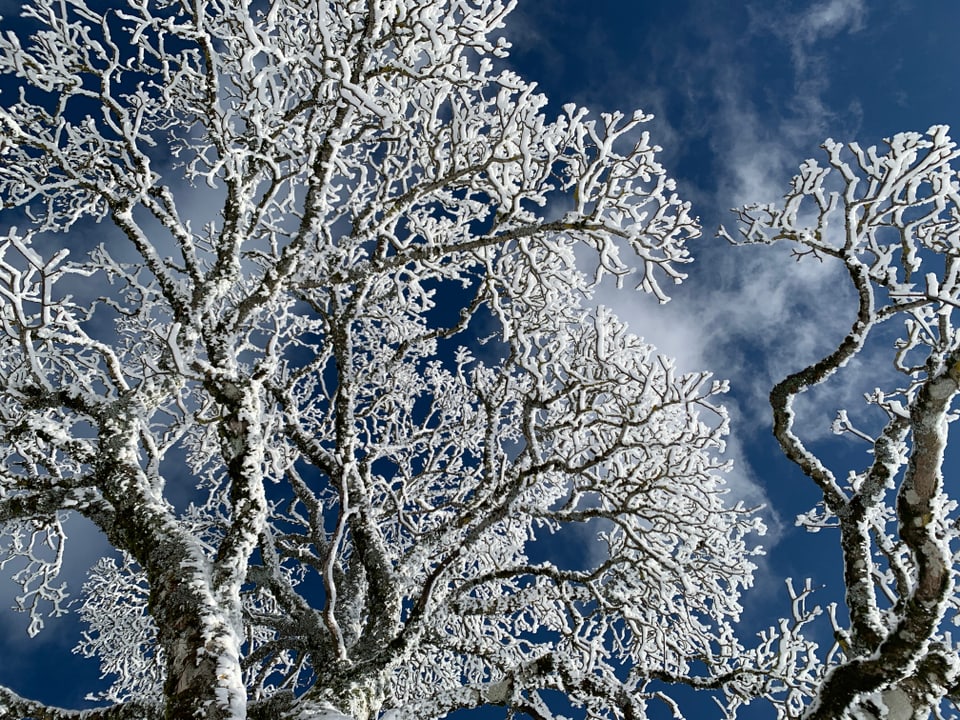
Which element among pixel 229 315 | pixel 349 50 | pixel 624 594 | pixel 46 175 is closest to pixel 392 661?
pixel 624 594

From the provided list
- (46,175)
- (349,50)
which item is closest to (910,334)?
(349,50)

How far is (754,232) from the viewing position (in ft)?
17.7

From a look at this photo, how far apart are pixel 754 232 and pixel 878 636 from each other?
10.9ft

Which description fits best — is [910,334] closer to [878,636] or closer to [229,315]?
[878,636]

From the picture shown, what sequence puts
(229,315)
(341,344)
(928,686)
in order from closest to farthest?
(928,686), (229,315), (341,344)

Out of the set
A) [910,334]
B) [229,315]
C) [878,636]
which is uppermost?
[229,315]

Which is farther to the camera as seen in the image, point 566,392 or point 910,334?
point 566,392

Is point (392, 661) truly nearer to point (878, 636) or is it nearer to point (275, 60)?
point (878, 636)

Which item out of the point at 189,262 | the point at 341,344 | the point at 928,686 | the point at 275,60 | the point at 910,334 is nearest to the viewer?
the point at 928,686

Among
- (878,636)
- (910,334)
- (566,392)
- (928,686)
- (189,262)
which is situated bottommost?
(928,686)

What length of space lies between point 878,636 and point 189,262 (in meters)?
7.36

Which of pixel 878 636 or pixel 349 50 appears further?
pixel 349 50

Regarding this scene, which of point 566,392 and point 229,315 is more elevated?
point 229,315

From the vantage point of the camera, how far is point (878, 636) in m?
4.50
